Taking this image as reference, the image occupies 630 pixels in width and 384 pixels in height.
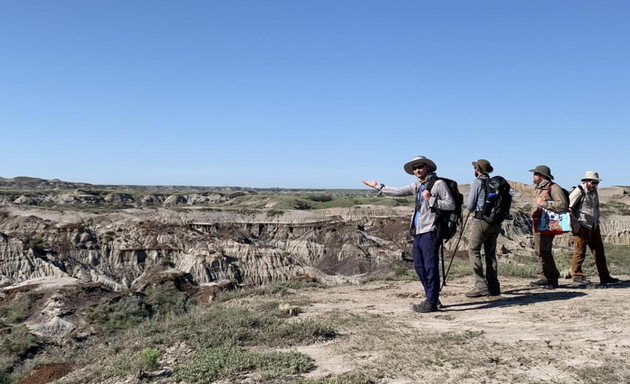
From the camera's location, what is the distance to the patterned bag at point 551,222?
8.33 metres

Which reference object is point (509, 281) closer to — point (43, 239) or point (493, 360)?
point (493, 360)

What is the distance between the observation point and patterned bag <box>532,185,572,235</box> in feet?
27.3

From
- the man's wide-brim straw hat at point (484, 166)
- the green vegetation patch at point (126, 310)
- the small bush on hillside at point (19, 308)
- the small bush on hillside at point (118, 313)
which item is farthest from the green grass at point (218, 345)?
the small bush on hillside at point (19, 308)

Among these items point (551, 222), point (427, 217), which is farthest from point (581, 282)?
point (427, 217)

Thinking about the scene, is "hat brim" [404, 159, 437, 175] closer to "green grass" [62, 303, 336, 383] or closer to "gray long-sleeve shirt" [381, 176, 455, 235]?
"gray long-sleeve shirt" [381, 176, 455, 235]

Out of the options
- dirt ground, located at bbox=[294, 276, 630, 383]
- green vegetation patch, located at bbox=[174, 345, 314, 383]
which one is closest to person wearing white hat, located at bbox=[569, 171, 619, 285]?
dirt ground, located at bbox=[294, 276, 630, 383]

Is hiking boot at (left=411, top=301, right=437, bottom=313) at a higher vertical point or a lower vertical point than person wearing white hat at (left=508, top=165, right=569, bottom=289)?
lower

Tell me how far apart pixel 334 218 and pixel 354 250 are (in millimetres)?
16182

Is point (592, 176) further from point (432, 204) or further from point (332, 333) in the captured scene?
point (332, 333)

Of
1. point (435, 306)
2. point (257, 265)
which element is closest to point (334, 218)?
point (257, 265)

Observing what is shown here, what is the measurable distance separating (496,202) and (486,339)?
2409mm

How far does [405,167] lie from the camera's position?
722 centimetres

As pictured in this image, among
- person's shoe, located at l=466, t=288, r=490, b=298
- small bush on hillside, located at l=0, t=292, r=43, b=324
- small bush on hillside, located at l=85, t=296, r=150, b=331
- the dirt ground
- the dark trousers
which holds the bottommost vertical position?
small bush on hillside, located at l=0, t=292, r=43, b=324

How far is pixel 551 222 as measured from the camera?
8438 mm
